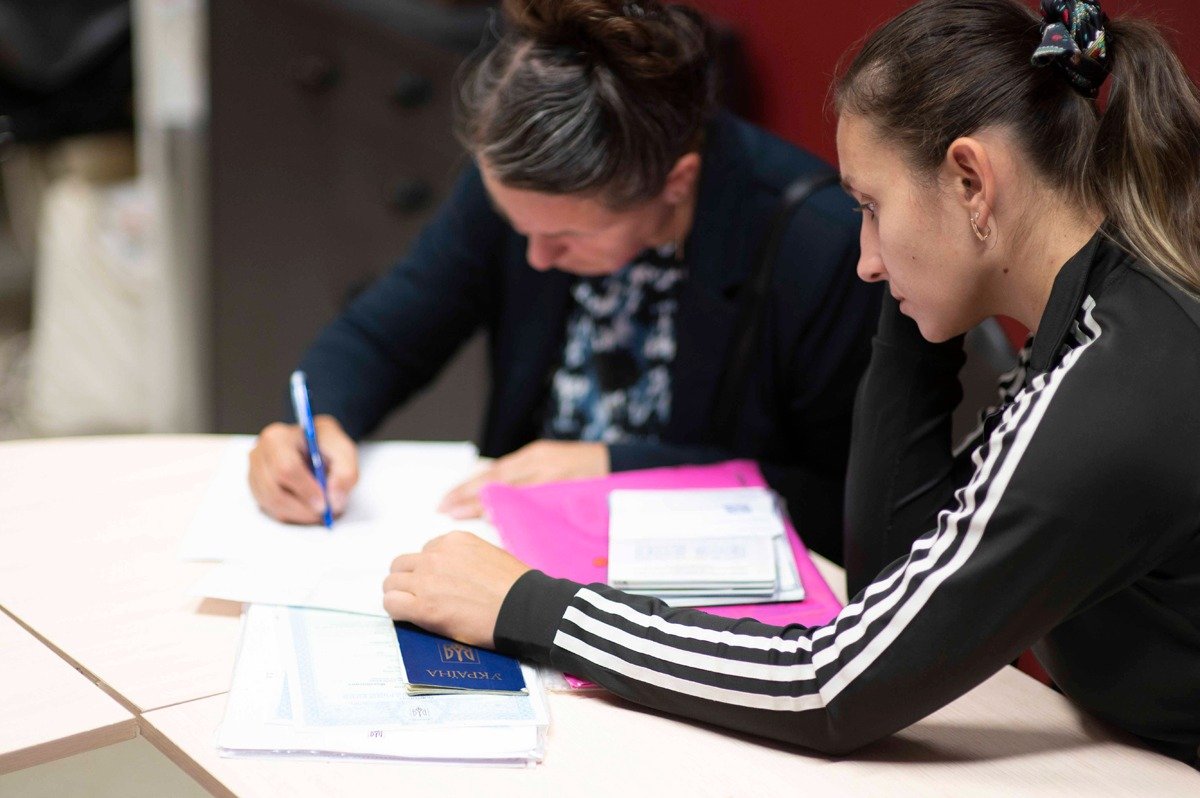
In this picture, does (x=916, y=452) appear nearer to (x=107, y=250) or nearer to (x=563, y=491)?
(x=563, y=491)

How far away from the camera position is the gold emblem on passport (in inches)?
38.5

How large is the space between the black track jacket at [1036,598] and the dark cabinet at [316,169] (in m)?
1.64

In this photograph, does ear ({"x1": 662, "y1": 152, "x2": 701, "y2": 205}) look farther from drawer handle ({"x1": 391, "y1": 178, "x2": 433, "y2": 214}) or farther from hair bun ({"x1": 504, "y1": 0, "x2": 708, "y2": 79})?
drawer handle ({"x1": 391, "y1": 178, "x2": 433, "y2": 214})


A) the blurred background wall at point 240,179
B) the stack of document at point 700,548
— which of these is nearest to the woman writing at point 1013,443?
the stack of document at point 700,548

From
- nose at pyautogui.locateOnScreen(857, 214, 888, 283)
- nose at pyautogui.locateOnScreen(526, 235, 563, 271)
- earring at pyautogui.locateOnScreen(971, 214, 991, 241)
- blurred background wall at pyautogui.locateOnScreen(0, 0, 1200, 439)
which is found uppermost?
earring at pyautogui.locateOnScreen(971, 214, 991, 241)

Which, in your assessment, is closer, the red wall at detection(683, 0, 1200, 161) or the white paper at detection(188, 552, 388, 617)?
the white paper at detection(188, 552, 388, 617)

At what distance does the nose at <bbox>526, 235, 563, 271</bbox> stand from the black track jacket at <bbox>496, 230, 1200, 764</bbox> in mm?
571

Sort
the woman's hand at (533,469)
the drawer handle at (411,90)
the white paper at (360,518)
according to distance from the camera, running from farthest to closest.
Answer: the drawer handle at (411,90)
the woman's hand at (533,469)
the white paper at (360,518)

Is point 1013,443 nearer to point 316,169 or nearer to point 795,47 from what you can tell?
point 795,47

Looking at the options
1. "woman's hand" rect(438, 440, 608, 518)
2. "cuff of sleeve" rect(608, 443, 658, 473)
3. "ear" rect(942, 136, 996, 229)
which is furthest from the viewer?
"cuff of sleeve" rect(608, 443, 658, 473)

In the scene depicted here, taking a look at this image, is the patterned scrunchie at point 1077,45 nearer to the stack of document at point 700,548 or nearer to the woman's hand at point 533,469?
the stack of document at point 700,548

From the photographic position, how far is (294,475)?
1.26 metres

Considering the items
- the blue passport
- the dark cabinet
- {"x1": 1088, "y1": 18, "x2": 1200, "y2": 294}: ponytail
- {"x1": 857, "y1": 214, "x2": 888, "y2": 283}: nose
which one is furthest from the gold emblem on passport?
the dark cabinet

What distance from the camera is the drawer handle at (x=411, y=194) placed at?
8.16 ft
